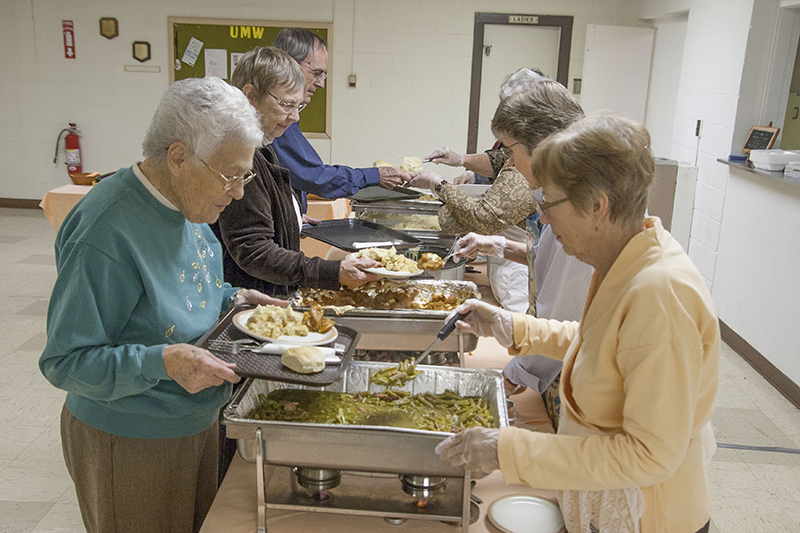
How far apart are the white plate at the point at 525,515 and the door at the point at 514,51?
587cm

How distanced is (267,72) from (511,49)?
17.8 ft

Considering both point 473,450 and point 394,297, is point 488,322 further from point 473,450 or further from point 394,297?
point 394,297

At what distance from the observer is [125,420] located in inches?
57.0

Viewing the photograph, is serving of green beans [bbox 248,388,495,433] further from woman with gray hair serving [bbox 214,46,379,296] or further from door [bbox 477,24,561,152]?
door [bbox 477,24,561,152]

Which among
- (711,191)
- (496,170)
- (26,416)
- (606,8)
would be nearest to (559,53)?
(606,8)

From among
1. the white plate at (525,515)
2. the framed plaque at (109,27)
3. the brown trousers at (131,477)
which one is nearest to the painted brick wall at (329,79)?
the framed plaque at (109,27)

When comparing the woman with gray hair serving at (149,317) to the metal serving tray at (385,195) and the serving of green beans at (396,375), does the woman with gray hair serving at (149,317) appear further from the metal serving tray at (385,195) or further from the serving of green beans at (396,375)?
the metal serving tray at (385,195)

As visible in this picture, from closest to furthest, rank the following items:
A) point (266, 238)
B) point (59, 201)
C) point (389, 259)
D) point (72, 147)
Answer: point (266, 238) < point (389, 259) < point (59, 201) < point (72, 147)

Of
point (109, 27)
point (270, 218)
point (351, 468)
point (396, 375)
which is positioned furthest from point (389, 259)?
point (109, 27)

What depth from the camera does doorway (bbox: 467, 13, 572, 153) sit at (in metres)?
6.82

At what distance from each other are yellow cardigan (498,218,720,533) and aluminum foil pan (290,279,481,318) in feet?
2.99

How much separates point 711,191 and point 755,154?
0.76 metres

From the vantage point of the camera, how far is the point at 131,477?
149 centimetres

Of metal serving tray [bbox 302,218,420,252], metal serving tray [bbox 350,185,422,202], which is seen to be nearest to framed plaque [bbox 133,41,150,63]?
metal serving tray [bbox 350,185,422,202]
